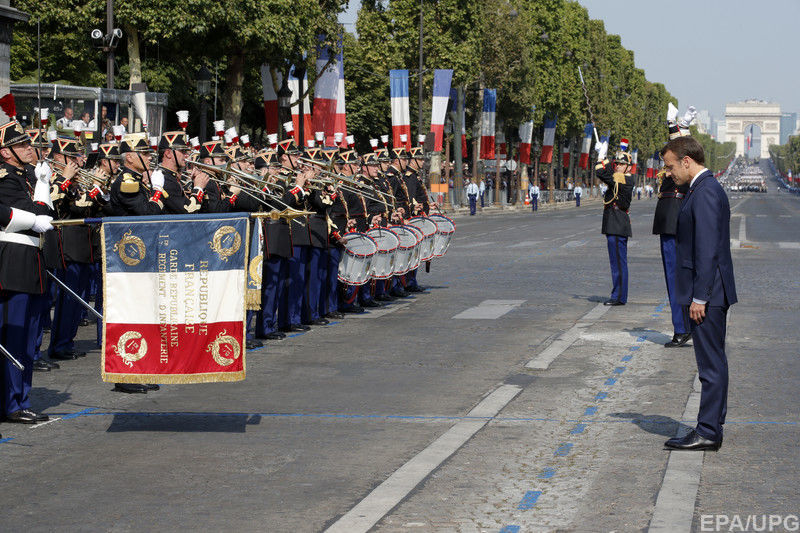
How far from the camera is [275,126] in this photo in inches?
1710

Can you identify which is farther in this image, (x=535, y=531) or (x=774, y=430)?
(x=774, y=430)

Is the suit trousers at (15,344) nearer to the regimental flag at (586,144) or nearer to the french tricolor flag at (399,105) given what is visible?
the french tricolor flag at (399,105)

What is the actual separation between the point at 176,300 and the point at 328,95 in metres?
35.0

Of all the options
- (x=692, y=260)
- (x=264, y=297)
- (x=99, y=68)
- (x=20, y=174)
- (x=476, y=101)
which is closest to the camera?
(x=692, y=260)

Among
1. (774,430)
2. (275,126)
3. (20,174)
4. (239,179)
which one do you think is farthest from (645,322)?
(275,126)

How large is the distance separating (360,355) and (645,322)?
14.2 ft

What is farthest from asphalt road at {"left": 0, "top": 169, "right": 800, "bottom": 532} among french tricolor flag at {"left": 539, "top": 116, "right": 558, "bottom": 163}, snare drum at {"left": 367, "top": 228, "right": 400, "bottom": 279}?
french tricolor flag at {"left": 539, "top": 116, "right": 558, "bottom": 163}


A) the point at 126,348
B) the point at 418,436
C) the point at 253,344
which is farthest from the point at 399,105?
the point at 418,436

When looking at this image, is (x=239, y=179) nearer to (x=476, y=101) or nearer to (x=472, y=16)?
(x=472, y=16)

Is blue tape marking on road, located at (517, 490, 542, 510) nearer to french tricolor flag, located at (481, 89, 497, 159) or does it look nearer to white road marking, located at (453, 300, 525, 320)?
white road marking, located at (453, 300, 525, 320)

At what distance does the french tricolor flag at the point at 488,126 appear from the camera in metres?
60.8

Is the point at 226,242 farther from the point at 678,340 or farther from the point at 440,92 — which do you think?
the point at 440,92

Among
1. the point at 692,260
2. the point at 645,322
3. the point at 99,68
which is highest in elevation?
the point at 99,68

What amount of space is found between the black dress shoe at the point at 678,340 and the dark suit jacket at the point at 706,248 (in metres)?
5.03
